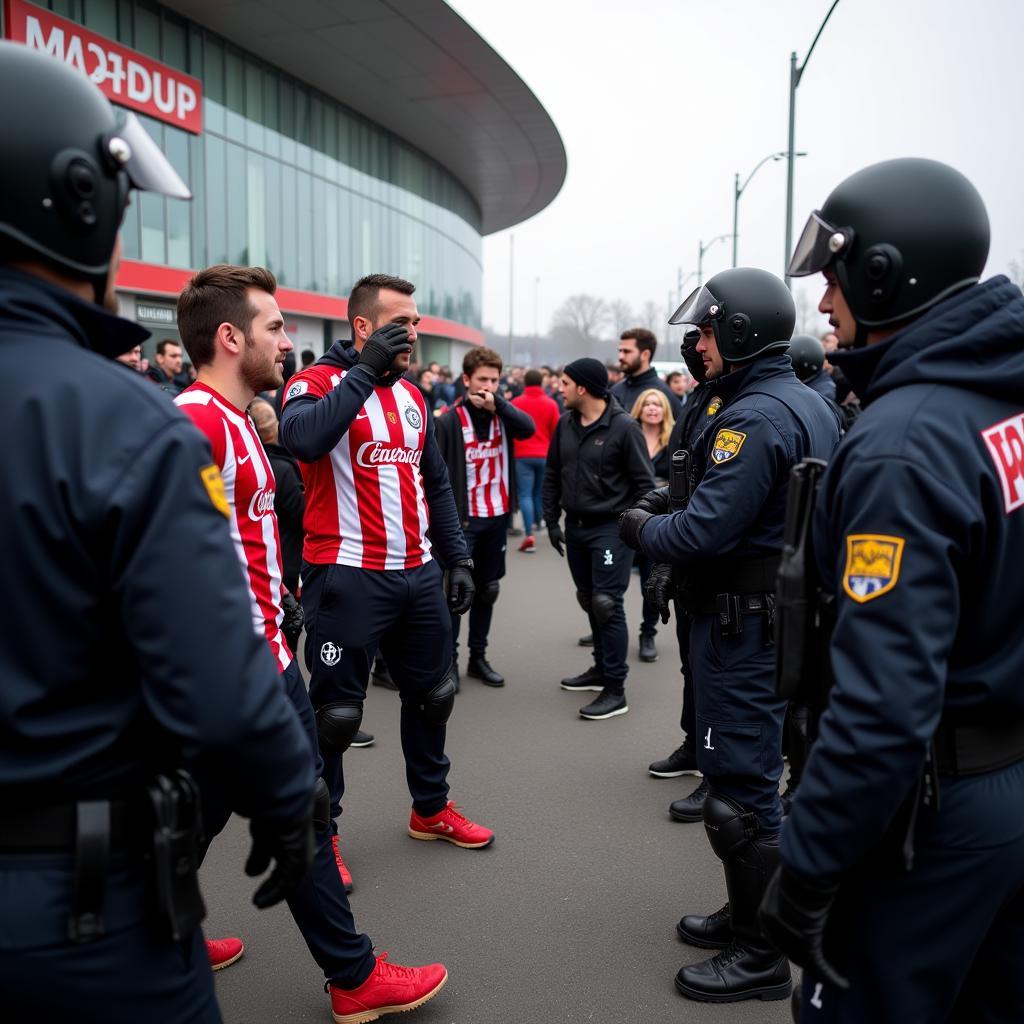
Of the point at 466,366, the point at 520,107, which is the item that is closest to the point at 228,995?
the point at 466,366

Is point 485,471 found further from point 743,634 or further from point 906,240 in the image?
point 906,240

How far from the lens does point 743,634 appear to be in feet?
10.2

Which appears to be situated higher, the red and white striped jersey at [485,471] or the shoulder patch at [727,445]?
the shoulder patch at [727,445]

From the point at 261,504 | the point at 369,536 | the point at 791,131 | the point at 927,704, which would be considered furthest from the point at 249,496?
A: the point at 791,131

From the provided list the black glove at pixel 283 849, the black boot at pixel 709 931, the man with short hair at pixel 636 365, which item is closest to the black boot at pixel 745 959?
the black boot at pixel 709 931

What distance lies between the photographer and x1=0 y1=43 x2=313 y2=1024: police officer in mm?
1339

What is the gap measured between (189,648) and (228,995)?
2.20m

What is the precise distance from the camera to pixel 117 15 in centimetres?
1881

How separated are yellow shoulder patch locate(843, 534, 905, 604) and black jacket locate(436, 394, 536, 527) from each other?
16.1 feet

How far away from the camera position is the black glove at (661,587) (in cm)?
370

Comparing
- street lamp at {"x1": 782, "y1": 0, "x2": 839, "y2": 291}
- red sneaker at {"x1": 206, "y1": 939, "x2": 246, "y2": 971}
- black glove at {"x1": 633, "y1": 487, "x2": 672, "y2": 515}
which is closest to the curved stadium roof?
Result: street lamp at {"x1": 782, "y1": 0, "x2": 839, "y2": 291}

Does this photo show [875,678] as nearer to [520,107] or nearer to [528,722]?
[528,722]

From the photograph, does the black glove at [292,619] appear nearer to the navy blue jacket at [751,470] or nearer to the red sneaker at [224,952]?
the red sneaker at [224,952]

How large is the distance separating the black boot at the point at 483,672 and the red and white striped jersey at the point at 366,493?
9.54 feet
